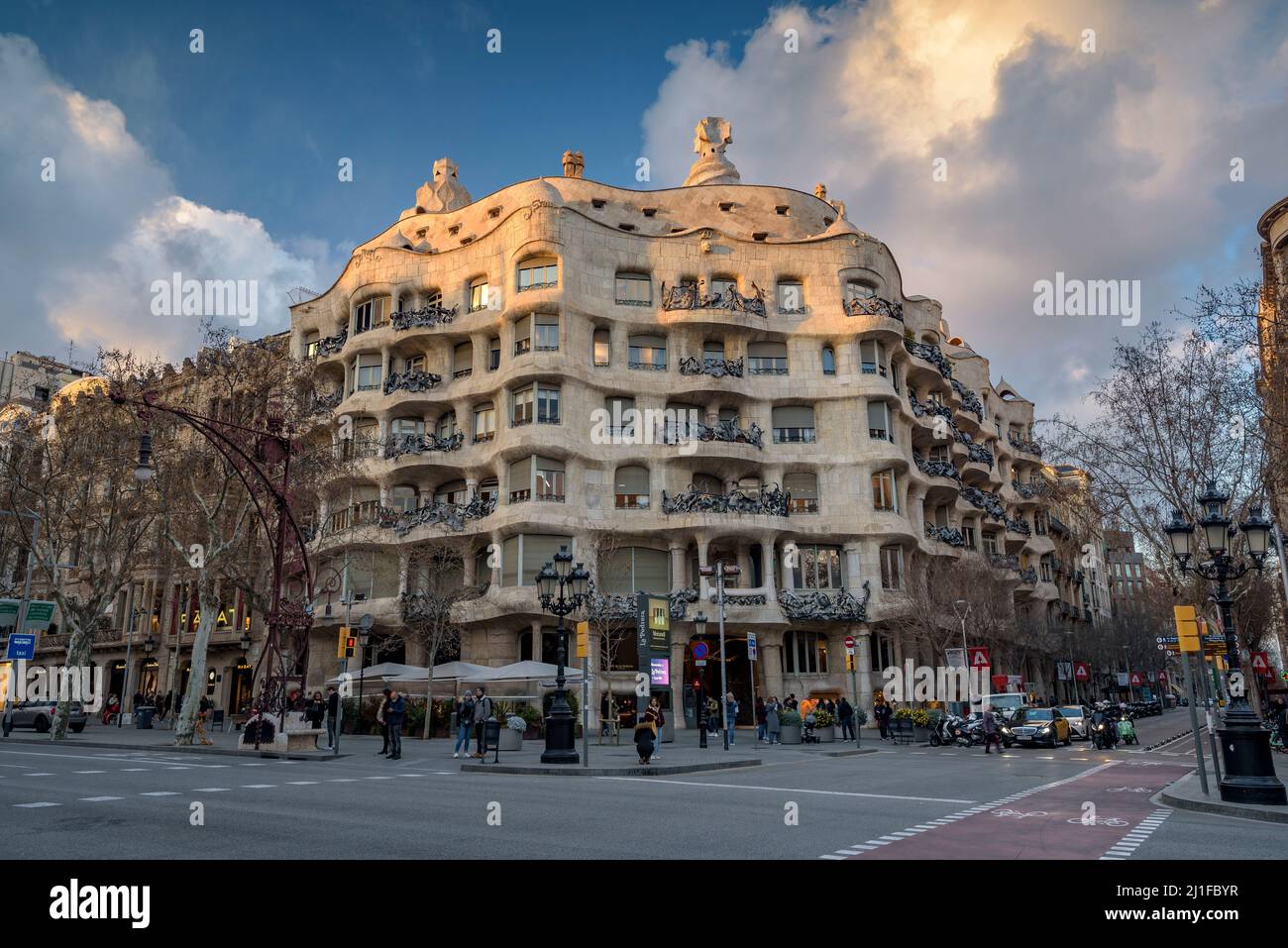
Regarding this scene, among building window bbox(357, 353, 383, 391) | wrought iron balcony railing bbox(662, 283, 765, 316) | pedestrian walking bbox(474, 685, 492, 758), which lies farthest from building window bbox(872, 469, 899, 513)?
building window bbox(357, 353, 383, 391)


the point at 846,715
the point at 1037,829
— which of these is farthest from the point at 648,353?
the point at 1037,829

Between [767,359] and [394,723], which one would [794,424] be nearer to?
[767,359]

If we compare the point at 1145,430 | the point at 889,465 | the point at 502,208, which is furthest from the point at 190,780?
the point at 502,208

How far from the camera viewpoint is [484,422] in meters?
41.4

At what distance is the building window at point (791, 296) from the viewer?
1714 inches

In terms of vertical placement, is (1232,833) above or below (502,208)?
below

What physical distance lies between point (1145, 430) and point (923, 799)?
19.3 m

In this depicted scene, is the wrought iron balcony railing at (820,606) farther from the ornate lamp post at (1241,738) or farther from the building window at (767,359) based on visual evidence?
the ornate lamp post at (1241,738)

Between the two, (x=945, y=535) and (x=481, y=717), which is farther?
(x=945, y=535)

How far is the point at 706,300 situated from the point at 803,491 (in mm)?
10035

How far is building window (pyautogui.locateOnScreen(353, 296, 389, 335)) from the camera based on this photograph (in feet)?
145
